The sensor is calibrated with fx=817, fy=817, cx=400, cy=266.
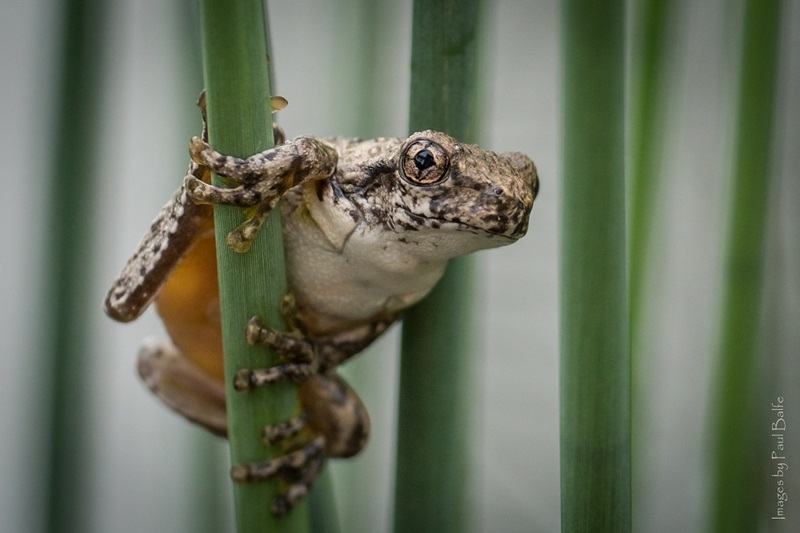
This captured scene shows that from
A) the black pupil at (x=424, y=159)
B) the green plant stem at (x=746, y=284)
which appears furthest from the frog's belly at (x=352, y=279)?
the green plant stem at (x=746, y=284)

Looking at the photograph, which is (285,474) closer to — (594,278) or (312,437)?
(312,437)

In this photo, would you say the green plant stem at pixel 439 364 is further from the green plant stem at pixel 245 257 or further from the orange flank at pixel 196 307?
the orange flank at pixel 196 307

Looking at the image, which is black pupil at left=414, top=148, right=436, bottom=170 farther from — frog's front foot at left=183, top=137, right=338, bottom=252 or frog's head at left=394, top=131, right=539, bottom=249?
frog's front foot at left=183, top=137, right=338, bottom=252

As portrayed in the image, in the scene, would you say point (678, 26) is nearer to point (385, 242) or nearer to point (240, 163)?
point (385, 242)

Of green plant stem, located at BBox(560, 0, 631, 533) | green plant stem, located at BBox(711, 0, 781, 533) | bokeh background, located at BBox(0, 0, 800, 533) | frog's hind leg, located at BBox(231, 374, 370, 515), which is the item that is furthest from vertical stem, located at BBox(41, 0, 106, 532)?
green plant stem, located at BBox(711, 0, 781, 533)

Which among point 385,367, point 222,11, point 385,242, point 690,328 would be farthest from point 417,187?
point 690,328

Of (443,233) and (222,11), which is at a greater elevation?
(222,11)
